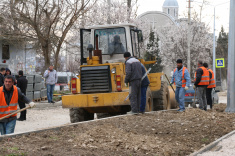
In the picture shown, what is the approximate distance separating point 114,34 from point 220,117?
4062 millimetres

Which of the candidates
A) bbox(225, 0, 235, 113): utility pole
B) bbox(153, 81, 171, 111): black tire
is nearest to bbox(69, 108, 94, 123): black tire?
bbox(153, 81, 171, 111): black tire

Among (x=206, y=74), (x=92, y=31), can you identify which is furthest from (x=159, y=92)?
(x=92, y=31)

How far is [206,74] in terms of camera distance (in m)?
14.9

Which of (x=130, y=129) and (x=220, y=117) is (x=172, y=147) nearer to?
(x=130, y=129)

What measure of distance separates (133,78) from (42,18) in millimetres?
13652

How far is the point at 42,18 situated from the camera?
2416 cm

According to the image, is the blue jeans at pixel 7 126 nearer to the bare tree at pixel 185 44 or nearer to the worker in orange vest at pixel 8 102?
the worker in orange vest at pixel 8 102

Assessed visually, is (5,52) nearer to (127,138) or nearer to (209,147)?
(127,138)

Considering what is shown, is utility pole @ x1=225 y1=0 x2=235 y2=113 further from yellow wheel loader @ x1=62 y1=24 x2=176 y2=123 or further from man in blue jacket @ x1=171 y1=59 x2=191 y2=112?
yellow wheel loader @ x1=62 y1=24 x2=176 y2=123

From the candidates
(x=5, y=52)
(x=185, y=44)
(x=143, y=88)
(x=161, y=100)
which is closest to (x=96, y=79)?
(x=143, y=88)

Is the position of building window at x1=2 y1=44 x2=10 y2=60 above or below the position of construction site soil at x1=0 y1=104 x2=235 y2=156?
above

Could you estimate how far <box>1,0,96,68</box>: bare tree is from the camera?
23109mm

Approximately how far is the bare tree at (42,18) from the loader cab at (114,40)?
997 centimetres

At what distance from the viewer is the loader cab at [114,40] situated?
43.0ft
